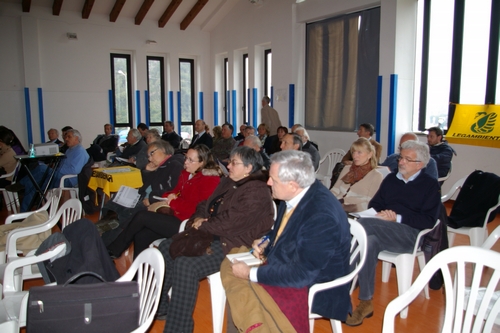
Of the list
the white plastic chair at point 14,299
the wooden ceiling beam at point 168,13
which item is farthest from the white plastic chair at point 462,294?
the wooden ceiling beam at point 168,13

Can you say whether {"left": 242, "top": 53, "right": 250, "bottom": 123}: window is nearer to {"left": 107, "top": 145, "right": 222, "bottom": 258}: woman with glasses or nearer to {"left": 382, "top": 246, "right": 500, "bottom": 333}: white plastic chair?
{"left": 107, "top": 145, "right": 222, "bottom": 258}: woman with glasses

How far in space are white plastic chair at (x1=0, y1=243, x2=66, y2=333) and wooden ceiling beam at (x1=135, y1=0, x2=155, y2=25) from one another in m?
8.00

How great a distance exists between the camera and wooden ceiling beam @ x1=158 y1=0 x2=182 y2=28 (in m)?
9.25

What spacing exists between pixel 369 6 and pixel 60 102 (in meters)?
6.91

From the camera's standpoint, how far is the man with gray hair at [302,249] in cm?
179

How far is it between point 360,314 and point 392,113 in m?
4.22

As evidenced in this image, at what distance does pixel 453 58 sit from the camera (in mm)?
5758

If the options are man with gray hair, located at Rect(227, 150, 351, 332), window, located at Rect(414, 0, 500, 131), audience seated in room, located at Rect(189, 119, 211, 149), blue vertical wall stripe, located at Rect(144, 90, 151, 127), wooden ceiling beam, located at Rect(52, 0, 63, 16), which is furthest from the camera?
blue vertical wall stripe, located at Rect(144, 90, 151, 127)

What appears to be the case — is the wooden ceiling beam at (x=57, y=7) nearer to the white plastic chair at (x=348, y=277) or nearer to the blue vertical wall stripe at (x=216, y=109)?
the blue vertical wall stripe at (x=216, y=109)

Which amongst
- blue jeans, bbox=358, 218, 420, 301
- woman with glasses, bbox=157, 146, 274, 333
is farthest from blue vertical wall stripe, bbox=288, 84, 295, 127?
blue jeans, bbox=358, 218, 420, 301

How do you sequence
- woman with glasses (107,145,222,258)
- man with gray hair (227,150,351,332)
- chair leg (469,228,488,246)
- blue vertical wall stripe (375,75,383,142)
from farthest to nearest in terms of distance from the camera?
blue vertical wall stripe (375,75,383,142) → chair leg (469,228,488,246) → woman with glasses (107,145,222,258) → man with gray hair (227,150,351,332)

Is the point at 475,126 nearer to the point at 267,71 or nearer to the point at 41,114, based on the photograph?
the point at 267,71

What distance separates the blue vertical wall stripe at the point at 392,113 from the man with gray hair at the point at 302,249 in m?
4.55

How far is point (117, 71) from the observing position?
33.4 ft
